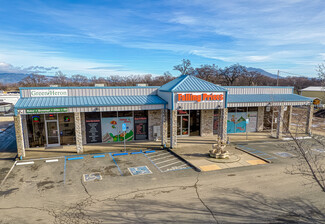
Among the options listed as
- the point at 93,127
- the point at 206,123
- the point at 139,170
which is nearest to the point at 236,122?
the point at 206,123

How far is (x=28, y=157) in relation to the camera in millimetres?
16781

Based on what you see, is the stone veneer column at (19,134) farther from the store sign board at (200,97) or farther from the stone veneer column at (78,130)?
the store sign board at (200,97)

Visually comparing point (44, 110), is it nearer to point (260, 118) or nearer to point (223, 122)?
point (223, 122)

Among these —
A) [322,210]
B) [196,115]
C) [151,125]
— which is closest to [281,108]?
[196,115]

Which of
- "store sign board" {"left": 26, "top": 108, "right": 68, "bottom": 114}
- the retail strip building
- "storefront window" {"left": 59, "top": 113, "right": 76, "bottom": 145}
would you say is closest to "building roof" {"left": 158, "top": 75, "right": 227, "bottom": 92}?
the retail strip building

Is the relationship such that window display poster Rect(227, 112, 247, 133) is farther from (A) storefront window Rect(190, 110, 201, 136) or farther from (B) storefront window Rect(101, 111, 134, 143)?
(B) storefront window Rect(101, 111, 134, 143)

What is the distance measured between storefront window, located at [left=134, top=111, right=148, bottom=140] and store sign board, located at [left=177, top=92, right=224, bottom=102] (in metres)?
4.44

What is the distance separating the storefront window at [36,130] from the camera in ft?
62.4

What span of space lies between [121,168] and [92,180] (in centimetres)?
232

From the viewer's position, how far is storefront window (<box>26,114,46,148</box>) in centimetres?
1902

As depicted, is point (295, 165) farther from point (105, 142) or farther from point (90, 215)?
point (105, 142)

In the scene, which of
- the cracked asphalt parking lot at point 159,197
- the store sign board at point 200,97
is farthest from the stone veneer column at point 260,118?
the cracked asphalt parking lot at point 159,197

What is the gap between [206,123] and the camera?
23.5 m

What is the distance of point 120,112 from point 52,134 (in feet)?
20.4
